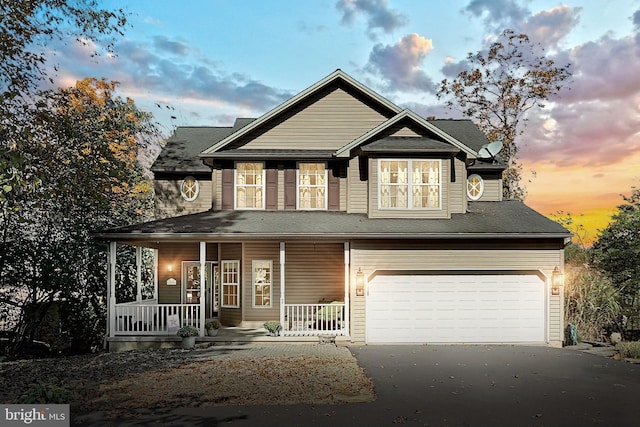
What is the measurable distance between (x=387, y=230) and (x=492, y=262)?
3.18m

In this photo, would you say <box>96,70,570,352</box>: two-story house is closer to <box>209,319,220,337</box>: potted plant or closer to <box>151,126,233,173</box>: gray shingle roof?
<box>151,126,233,173</box>: gray shingle roof

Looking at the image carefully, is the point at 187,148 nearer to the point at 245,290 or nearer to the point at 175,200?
the point at 175,200

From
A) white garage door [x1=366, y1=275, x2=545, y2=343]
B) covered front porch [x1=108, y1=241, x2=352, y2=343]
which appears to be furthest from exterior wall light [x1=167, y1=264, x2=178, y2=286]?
white garage door [x1=366, y1=275, x2=545, y2=343]

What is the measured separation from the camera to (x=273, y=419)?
9219 millimetres

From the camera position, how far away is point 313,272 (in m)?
20.0

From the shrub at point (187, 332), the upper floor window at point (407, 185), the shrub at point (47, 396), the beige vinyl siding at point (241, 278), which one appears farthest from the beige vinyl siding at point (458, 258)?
the shrub at point (47, 396)

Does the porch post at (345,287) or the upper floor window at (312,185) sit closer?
the porch post at (345,287)

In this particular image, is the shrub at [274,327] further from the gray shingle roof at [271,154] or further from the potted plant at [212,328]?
the gray shingle roof at [271,154]

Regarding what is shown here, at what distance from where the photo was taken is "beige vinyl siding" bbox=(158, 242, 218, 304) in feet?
69.4

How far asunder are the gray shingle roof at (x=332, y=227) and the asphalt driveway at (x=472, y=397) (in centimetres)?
334

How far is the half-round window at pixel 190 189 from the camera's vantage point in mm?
21469

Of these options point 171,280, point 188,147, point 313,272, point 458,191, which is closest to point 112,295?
point 171,280

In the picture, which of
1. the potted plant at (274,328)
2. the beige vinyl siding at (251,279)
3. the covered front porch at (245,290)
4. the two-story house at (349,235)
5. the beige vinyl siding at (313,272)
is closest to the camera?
the potted plant at (274,328)

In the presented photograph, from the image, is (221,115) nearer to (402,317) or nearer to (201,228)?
(201,228)
